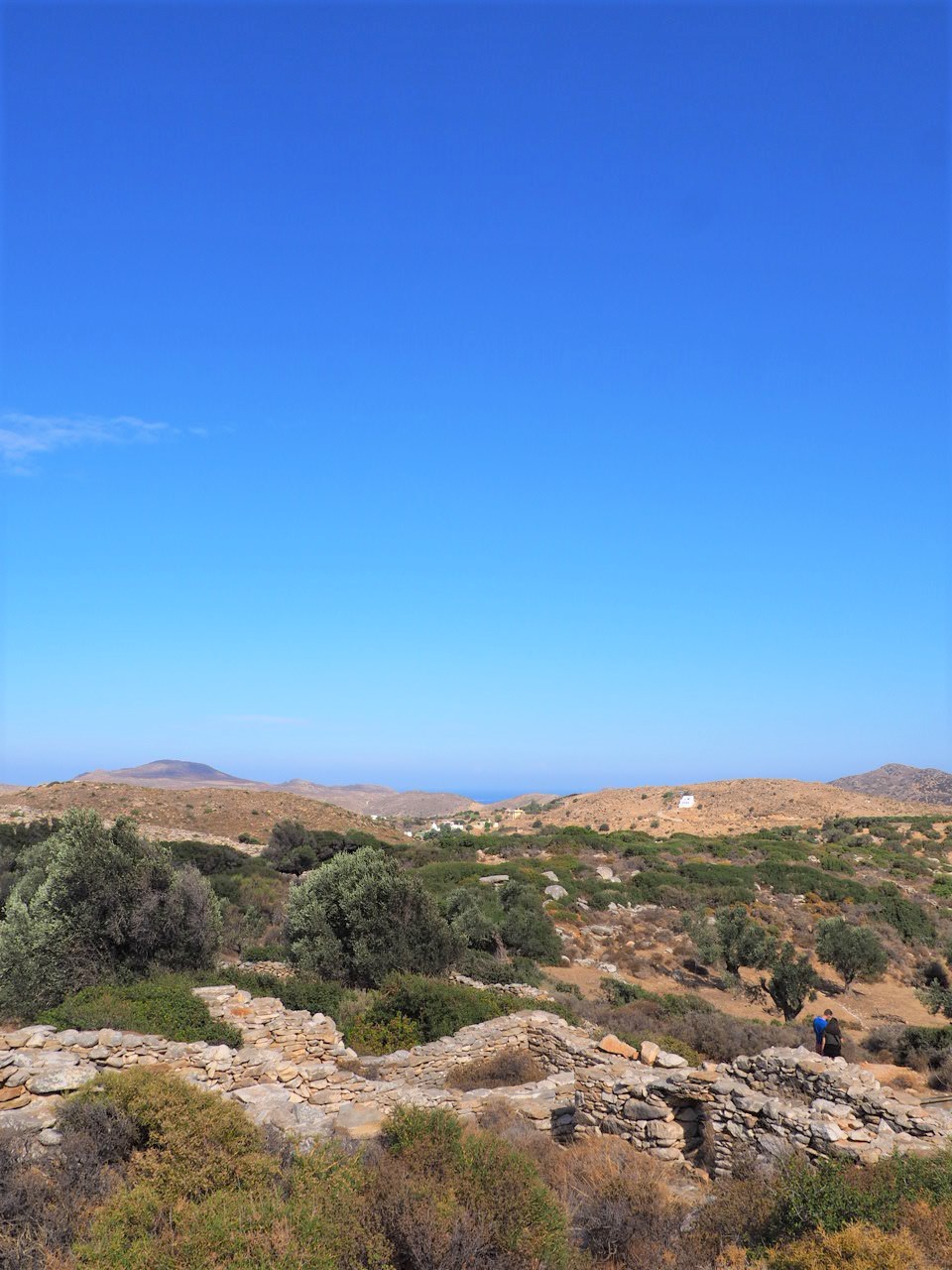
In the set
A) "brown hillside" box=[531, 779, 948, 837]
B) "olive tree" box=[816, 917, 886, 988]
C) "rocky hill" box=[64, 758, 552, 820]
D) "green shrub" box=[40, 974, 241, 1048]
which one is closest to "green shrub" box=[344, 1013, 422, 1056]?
"green shrub" box=[40, 974, 241, 1048]

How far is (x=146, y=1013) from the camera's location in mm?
11758

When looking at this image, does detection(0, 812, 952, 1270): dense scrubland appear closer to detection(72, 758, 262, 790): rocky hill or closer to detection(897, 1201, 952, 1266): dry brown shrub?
detection(897, 1201, 952, 1266): dry brown shrub

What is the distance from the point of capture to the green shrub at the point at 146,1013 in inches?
443

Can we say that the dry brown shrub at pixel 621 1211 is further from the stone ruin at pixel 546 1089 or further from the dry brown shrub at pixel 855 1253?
the stone ruin at pixel 546 1089

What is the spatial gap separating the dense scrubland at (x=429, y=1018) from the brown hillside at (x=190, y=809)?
1171 cm

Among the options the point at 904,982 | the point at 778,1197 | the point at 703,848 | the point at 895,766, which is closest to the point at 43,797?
the point at 703,848

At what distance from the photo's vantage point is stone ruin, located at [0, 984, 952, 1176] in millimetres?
8656

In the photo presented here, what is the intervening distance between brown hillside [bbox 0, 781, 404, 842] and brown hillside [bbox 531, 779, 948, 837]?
61.6 ft

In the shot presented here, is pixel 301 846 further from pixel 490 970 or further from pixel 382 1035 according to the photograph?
pixel 382 1035

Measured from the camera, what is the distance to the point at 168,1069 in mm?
9312

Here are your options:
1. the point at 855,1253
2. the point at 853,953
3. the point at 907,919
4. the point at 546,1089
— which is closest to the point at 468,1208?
the point at 855,1253

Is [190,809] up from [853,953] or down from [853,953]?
up

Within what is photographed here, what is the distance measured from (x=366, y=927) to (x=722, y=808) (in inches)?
2389

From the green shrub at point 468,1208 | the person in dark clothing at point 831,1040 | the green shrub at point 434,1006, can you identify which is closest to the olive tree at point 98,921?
the green shrub at point 434,1006
